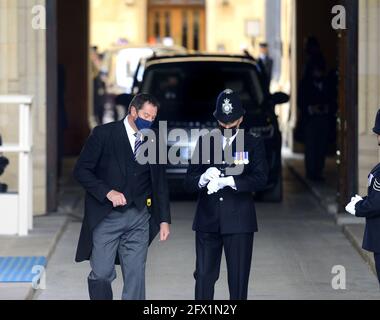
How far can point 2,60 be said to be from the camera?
1573cm

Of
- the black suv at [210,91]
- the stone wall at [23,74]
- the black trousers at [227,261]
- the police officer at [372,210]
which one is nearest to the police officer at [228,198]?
the black trousers at [227,261]

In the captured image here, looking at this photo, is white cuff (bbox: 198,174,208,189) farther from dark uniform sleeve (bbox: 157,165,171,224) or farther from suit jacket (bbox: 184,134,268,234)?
dark uniform sleeve (bbox: 157,165,171,224)

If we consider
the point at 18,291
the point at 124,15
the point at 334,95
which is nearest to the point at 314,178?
the point at 334,95

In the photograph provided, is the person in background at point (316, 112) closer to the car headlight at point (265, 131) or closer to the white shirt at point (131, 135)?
the car headlight at point (265, 131)

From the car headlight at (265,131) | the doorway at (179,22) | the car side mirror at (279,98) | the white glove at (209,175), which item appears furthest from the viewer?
the doorway at (179,22)

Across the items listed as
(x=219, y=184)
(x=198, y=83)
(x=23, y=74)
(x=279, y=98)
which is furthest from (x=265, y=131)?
(x=219, y=184)

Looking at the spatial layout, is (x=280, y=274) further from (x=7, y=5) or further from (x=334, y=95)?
(x=334, y=95)

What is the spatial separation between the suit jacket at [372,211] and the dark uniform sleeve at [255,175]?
894 mm

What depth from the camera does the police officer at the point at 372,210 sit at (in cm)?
923

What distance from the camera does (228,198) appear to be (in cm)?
1001

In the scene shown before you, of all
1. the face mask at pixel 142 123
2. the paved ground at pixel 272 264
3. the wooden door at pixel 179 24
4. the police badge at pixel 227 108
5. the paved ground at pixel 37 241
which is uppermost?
the wooden door at pixel 179 24

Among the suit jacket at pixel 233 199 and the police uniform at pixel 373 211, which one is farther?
the suit jacket at pixel 233 199

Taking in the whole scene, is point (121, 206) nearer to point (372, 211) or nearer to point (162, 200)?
point (162, 200)

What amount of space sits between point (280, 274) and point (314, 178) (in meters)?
7.40
